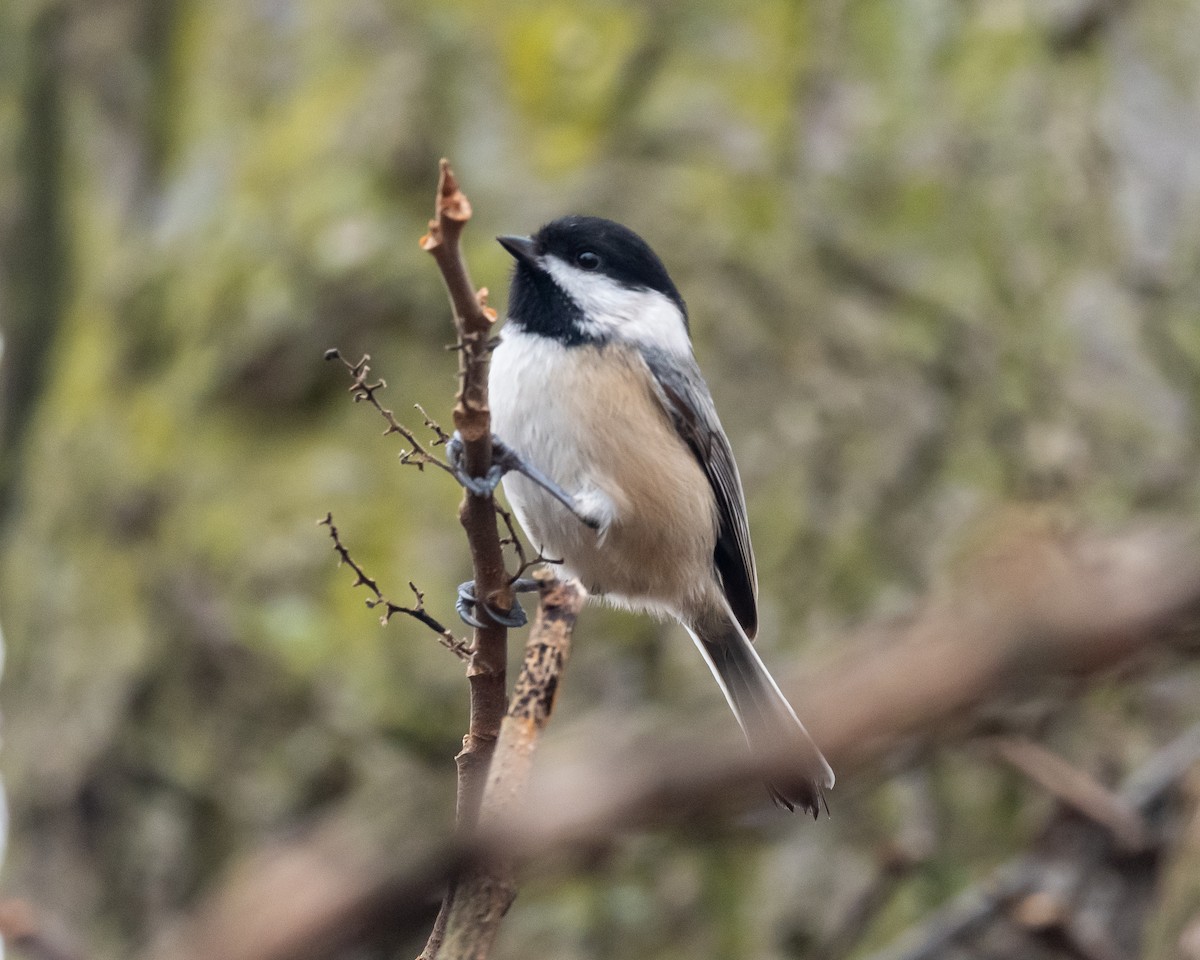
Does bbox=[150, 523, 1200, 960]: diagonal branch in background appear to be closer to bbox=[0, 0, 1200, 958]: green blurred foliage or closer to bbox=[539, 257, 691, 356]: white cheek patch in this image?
bbox=[539, 257, 691, 356]: white cheek patch

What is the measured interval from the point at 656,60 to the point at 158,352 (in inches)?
90.3

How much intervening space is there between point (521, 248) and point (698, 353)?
199 centimetres

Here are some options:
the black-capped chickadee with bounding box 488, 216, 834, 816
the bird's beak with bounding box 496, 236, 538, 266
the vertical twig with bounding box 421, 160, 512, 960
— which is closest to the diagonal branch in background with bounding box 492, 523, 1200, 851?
the vertical twig with bounding box 421, 160, 512, 960

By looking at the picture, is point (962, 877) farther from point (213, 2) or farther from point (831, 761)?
point (213, 2)

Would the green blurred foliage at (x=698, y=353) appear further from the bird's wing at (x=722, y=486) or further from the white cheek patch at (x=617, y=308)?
the white cheek patch at (x=617, y=308)

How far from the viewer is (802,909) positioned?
4.20 m

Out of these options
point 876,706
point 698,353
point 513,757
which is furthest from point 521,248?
point 876,706

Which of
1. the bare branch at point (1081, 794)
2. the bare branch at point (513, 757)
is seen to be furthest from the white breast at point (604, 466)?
the bare branch at point (1081, 794)

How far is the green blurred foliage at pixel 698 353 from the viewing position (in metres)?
4.48

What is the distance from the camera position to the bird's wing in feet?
10.3

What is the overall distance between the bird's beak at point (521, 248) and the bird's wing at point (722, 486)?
41 centimetres

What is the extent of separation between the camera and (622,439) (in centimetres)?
284

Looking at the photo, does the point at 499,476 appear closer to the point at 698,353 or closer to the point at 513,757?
the point at 513,757

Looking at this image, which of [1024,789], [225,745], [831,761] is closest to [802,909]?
[1024,789]
